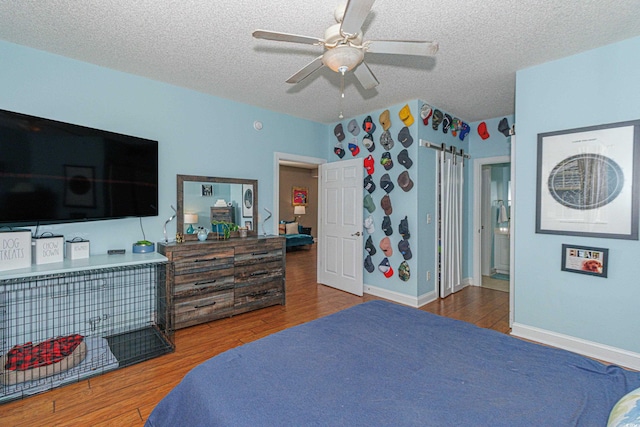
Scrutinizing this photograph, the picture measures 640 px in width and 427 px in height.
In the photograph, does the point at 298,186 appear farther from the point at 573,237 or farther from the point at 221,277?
the point at 573,237

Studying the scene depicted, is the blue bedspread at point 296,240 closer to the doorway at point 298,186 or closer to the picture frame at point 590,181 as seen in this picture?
the doorway at point 298,186

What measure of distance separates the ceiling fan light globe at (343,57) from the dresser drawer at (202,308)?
2.61 m

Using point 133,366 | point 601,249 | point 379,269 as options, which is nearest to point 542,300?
point 601,249

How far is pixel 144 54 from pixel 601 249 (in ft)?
14.1

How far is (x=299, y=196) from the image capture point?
371 inches

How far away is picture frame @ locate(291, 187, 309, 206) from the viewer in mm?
Answer: 9320

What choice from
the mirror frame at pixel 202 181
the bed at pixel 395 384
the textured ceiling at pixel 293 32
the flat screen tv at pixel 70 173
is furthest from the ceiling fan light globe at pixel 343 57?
the mirror frame at pixel 202 181

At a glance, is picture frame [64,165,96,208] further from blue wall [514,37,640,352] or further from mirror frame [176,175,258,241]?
blue wall [514,37,640,352]

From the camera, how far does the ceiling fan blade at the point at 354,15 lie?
132 cm

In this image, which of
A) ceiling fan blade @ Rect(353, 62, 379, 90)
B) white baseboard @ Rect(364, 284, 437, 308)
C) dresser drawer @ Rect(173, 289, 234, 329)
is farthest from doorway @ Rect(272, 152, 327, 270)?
ceiling fan blade @ Rect(353, 62, 379, 90)

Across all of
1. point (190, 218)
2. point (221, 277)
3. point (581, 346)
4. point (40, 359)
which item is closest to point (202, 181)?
point (190, 218)

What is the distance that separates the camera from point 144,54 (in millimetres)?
2672

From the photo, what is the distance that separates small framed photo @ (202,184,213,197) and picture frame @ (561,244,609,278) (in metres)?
3.73

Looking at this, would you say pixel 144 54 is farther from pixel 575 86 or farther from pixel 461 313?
pixel 461 313
